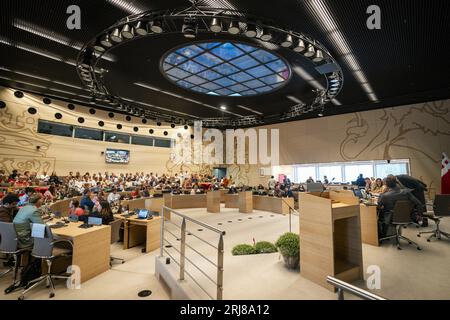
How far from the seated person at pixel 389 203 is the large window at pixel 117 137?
44.3 ft

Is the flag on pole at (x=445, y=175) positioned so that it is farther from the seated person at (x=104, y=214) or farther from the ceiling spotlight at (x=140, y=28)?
the seated person at (x=104, y=214)

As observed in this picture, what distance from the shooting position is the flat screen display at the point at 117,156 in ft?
42.5

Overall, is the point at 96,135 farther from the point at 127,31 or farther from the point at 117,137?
the point at 127,31

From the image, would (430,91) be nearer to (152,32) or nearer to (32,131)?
(152,32)

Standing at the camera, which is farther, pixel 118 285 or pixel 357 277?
pixel 118 285

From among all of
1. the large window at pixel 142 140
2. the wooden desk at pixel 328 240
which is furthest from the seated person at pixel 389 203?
the large window at pixel 142 140

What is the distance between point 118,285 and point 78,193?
22.9 ft

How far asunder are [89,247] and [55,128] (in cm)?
1025

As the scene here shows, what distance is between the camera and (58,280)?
12.2ft

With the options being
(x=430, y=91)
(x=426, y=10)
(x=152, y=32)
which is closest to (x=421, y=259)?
(x=426, y=10)

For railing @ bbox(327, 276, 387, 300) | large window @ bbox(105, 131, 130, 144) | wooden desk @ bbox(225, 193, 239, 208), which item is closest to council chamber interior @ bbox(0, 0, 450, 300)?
railing @ bbox(327, 276, 387, 300)

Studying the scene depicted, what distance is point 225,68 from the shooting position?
7754 millimetres

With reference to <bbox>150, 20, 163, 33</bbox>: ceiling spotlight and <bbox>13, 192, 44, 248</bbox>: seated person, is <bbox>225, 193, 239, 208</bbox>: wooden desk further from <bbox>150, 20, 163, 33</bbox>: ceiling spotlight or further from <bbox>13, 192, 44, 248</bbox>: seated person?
<bbox>13, 192, 44, 248</bbox>: seated person

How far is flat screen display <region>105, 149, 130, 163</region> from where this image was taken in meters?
13.0
